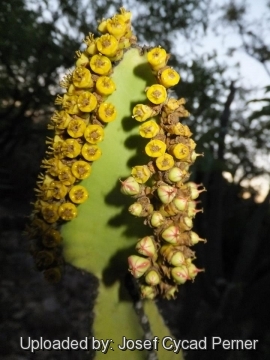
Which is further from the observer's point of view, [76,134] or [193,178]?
[193,178]

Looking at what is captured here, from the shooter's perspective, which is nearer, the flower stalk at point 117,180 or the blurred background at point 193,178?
the flower stalk at point 117,180

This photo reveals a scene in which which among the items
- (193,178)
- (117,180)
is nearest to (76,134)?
(117,180)

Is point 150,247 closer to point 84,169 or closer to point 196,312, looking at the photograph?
point 84,169

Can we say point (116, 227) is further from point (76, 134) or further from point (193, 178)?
point (193, 178)

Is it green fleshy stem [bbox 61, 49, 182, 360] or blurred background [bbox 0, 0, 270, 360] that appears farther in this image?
blurred background [bbox 0, 0, 270, 360]
